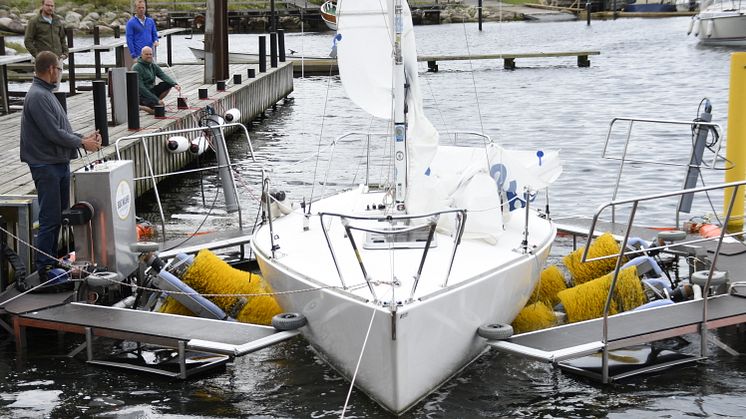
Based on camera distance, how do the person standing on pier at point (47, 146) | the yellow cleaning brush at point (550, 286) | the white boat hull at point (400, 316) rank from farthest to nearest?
1. the yellow cleaning brush at point (550, 286)
2. the person standing on pier at point (47, 146)
3. the white boat hull at point (400, 316)

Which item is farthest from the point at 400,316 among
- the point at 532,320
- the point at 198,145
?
the point at 198,145

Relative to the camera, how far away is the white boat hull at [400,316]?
7.38m

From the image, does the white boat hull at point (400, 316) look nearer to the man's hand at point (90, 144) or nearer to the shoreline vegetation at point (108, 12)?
the man's hand at point (90, 144)

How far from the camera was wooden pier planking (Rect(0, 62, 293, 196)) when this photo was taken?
42.3ft

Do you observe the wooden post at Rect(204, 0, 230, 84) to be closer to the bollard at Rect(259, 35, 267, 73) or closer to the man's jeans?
the bollard at Rect(259, 35, 267, 73)

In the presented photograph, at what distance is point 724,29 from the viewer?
164 ft

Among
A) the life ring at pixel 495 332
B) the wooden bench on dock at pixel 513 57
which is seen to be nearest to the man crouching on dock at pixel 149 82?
the life ring at pixel 495 332

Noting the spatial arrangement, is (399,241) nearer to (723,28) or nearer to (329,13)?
(329,13)

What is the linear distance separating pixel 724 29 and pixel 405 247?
45.5 metres

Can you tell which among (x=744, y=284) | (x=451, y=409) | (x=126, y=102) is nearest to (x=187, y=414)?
(x=451, y=409)

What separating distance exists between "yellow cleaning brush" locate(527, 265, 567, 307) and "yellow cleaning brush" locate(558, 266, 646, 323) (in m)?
0.66

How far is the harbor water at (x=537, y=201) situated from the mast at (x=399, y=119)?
62cm

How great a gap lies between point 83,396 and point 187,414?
37.8 inches

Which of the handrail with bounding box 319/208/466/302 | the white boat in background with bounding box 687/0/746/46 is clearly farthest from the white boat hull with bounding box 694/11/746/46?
the handrail with bounding box 319/208/466/302
